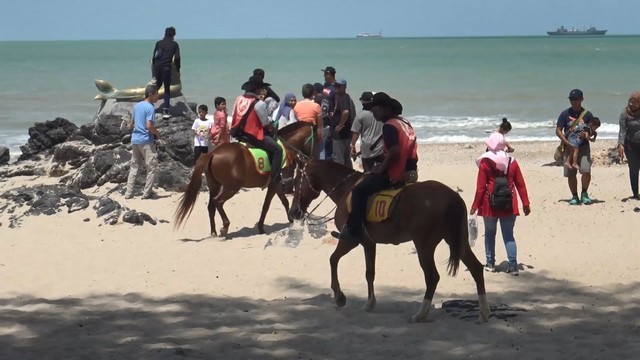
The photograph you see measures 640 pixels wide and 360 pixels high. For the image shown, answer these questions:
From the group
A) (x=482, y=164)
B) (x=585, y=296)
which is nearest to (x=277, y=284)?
(x=482, y=164)

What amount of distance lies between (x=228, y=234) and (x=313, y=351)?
18.9 feet

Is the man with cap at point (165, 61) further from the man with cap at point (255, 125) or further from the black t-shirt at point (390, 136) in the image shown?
the black t-shirt at point (390, 136)

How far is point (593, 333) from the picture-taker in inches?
332

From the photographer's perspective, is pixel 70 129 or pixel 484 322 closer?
pixel 484 322

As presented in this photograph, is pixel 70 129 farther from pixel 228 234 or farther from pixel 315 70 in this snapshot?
pixel 315 70

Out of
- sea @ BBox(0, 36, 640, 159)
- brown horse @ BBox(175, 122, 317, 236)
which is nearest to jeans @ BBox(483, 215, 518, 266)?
brown horse @ BBox(175, 122, 317, 236)

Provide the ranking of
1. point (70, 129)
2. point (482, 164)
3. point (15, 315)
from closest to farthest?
1. point (15, 315)
2. point (482, 164)
3. point (70, 129)

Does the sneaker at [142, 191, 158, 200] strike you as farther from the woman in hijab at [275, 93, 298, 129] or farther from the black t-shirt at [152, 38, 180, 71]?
the black t-shirt at [152, 38, 180, 71]

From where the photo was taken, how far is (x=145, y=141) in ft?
50.4

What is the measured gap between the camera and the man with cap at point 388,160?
28.6ft

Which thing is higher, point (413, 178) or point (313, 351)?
point (413, 178)

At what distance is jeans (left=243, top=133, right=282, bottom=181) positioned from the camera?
13.2 metres

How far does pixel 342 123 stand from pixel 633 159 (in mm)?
4204

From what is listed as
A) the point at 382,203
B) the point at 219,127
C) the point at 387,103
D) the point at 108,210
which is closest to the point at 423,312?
the point at 382,203
